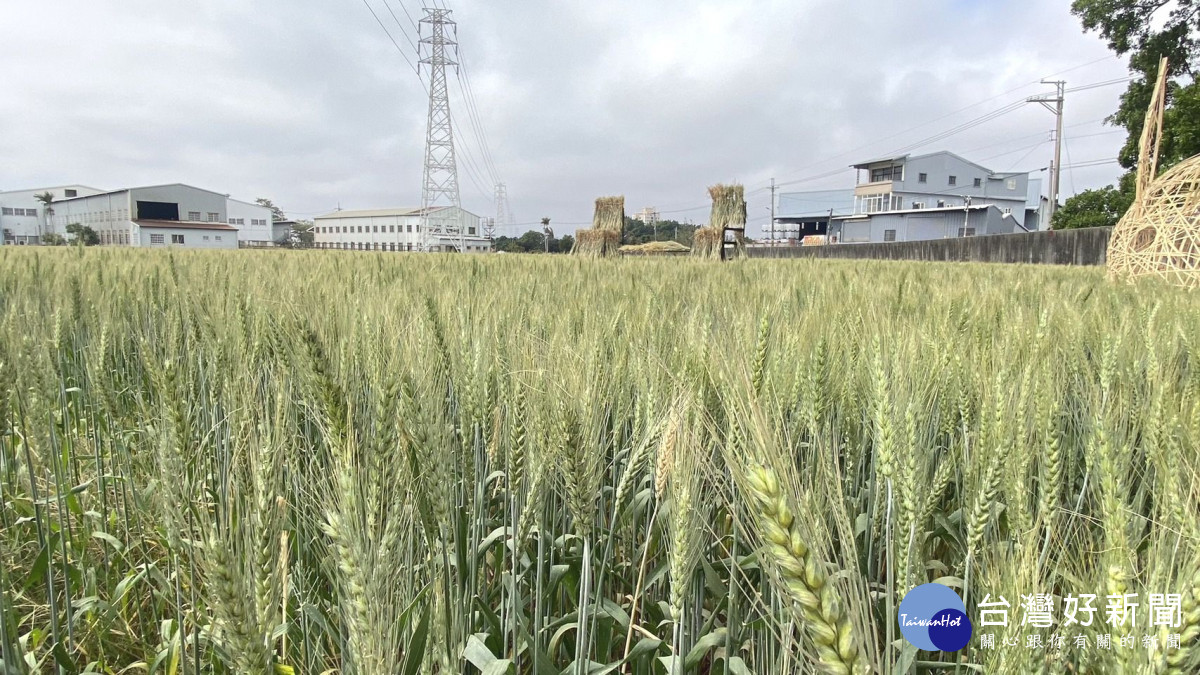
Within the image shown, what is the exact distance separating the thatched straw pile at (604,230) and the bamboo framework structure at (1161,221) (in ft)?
28.3

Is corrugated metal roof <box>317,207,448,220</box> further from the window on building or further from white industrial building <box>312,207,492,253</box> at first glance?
the window on building

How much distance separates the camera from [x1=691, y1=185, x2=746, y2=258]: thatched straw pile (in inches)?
412

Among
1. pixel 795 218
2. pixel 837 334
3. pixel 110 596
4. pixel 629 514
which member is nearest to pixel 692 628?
pixel 629 514

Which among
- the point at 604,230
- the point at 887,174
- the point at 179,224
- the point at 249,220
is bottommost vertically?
the point at 604,230

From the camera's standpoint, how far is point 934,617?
0.54 m

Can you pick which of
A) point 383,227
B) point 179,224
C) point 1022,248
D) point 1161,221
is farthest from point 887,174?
point 179,224

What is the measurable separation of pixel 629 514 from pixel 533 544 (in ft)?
0.69

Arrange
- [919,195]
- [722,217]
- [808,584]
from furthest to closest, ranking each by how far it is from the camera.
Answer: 1. [919,195]
2. [722,217]
3. [808,584]

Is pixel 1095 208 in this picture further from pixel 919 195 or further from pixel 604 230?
pixel 919 195

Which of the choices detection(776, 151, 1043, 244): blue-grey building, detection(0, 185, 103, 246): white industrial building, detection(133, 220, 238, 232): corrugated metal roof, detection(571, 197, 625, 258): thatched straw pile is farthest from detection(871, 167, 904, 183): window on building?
detection(0, 185, 103, 246): white industrial building

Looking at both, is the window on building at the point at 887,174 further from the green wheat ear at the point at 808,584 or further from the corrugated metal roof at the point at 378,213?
the green wheat ear at the point at 808,584

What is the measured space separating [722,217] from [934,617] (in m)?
10.9

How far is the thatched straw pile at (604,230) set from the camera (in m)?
12.1

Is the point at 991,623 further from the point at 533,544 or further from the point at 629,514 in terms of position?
the point at 533,544
